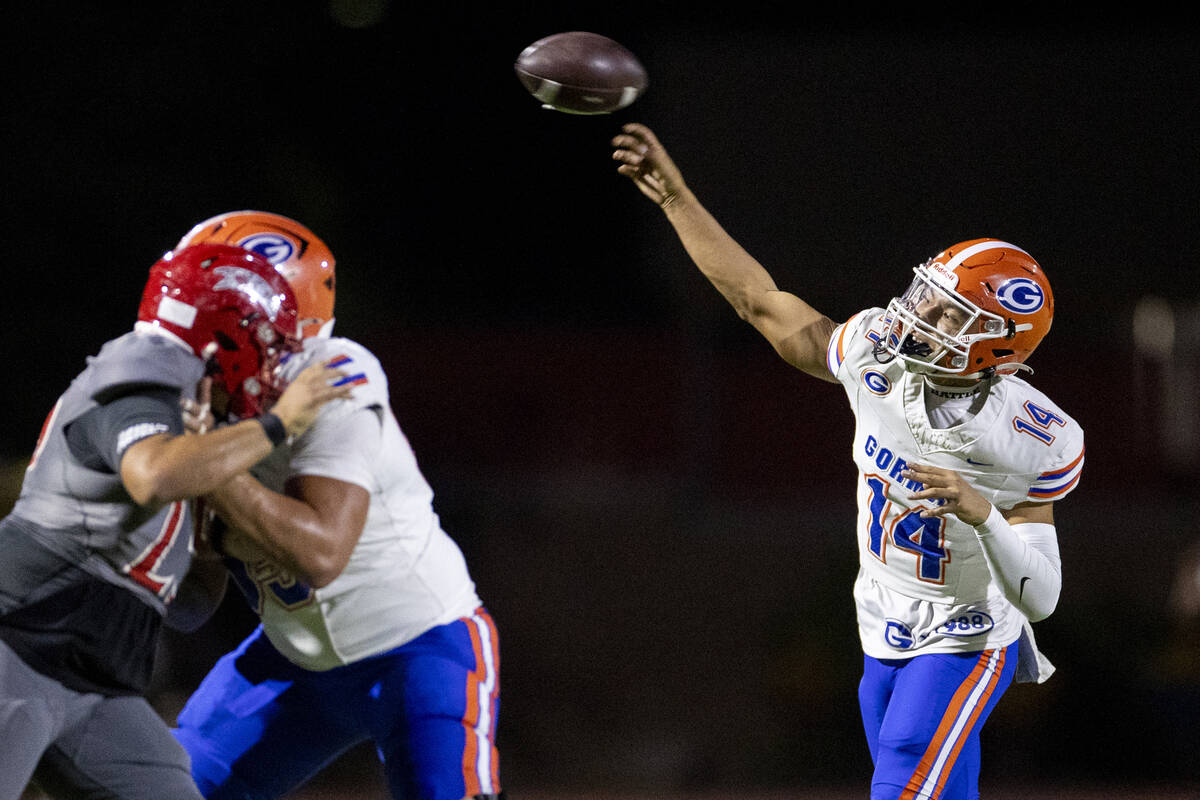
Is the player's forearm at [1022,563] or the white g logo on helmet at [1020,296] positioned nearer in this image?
the player's forearm at [1022,563]

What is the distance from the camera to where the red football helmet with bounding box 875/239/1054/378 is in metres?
3.27

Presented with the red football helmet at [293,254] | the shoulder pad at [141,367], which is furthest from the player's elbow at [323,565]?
the red football helmet at [293,254]

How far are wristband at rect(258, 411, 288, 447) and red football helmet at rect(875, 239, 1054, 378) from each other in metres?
1.55

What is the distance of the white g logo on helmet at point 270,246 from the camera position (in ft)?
11.4

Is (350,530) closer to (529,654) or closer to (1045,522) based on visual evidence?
(1045,522)

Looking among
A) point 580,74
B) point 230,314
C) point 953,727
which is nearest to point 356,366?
point 230,314

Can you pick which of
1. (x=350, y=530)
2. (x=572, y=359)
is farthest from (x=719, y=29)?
(x=350, y=530)

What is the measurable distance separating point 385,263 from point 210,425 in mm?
→ 10426

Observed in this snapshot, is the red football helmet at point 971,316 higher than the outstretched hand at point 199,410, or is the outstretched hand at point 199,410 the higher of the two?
the red football helmet at point 971,316

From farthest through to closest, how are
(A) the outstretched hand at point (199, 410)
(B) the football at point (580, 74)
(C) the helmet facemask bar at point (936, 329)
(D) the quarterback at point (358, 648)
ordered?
(B) the football at point (580, 74)
(C) the helmet facemask bar at point (936, 329)
(D) the quarterback at point (358, 648)
(A) the outstretched hand at point (199, 410)

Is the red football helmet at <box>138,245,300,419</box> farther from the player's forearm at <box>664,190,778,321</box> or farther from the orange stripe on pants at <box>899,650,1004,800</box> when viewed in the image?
the orange stripe on pants at <box>899,650,1004,800</box>

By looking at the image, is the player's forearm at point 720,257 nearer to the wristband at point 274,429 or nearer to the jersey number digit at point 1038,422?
the jersey number digit at point 1038,422

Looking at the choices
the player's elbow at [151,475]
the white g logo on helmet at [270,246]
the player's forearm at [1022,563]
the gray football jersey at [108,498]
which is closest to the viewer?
the player's elbow at [151,475]

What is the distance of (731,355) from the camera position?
32.3 ft
